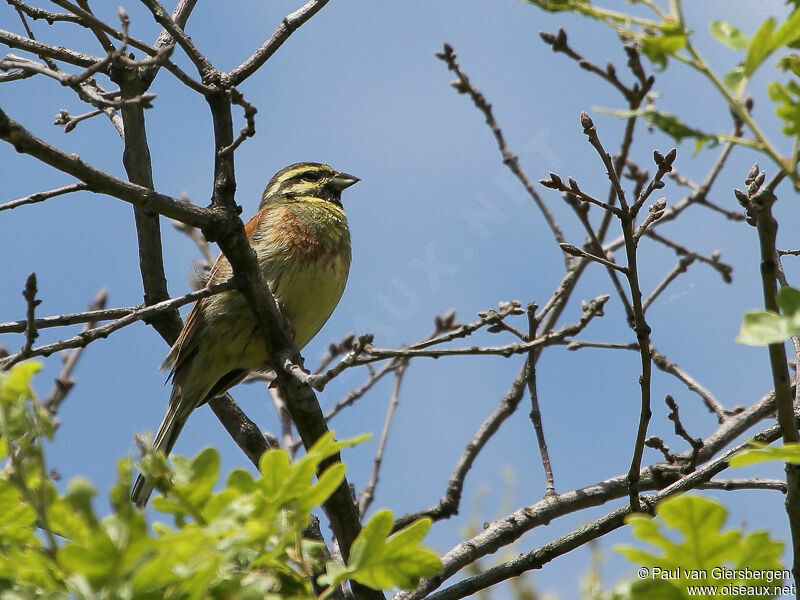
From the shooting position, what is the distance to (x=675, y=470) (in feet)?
15.8

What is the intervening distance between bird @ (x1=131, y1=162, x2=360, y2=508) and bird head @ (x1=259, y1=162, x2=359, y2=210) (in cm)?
69

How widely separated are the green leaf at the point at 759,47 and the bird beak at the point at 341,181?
621 centimetres

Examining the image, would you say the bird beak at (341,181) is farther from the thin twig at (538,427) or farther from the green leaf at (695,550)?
the green leaf at (695,550)

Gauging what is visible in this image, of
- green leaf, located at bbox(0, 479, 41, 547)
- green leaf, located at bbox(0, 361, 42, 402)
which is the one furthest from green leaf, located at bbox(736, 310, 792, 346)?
green leaf, located at bbox(0, 479, 41, 547)

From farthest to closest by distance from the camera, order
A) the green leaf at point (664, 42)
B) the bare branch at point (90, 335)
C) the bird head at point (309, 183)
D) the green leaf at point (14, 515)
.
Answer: the bird head at point (309, 183) → the bare branch at point (90, 335) → the green leaf at point (14, 515) → the green leaf at point (664, 42)

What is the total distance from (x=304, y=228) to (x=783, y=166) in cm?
541

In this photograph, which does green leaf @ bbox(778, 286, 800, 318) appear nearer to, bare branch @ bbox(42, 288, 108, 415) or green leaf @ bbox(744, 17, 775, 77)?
green leaf @ bbox(744, 17, 775, 77)

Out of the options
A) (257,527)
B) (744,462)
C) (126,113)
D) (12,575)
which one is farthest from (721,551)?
(126,113)

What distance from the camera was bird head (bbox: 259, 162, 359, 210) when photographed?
7.43m

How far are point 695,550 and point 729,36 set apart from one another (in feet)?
2.74

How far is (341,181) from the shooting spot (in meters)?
7.56

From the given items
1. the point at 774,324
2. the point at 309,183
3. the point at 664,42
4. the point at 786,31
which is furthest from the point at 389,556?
the point at 309,183

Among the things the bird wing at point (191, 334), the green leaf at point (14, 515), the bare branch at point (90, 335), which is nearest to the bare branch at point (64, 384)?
the bird wing at point (191, 334)

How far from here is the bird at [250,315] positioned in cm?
630
